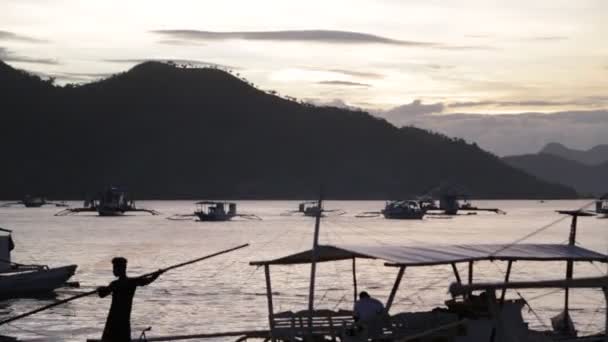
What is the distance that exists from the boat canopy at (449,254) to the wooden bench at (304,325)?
145 cm

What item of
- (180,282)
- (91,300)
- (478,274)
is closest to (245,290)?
(180,282)

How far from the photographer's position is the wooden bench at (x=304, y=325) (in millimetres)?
25328

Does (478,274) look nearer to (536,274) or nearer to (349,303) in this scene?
(536,274)

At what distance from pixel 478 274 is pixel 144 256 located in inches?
1396

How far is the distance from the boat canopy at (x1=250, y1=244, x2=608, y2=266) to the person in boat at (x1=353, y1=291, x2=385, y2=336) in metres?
0.98

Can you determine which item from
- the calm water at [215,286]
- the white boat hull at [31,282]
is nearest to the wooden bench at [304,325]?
the calm water at [215,286]

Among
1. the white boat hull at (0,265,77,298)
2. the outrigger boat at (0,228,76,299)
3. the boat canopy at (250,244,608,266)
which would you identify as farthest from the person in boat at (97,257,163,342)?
the white boat hull at (0,265,77,298)

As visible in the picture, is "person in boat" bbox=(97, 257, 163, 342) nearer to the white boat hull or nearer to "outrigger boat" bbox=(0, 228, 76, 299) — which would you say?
"outrigger boat" bbox=(0, 228, 76, 299)

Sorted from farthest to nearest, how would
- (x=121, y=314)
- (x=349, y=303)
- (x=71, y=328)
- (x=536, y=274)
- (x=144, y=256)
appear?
(x=144, y=256)
(x=536, y=274)
(x=349, y=303)
(x=71, y=328)
(x=121, y=314)

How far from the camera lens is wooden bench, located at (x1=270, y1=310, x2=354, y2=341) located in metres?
25.3

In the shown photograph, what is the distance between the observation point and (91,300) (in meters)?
58.4

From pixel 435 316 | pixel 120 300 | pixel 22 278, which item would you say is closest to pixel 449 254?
pixel 435 316

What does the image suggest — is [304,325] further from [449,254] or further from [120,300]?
[120,300]

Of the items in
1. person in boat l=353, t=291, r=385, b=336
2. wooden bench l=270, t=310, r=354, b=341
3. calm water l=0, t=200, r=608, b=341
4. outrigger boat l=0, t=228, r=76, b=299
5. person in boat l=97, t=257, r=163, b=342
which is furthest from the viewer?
outrigger boat l=0, t=228, r=76, b=299
